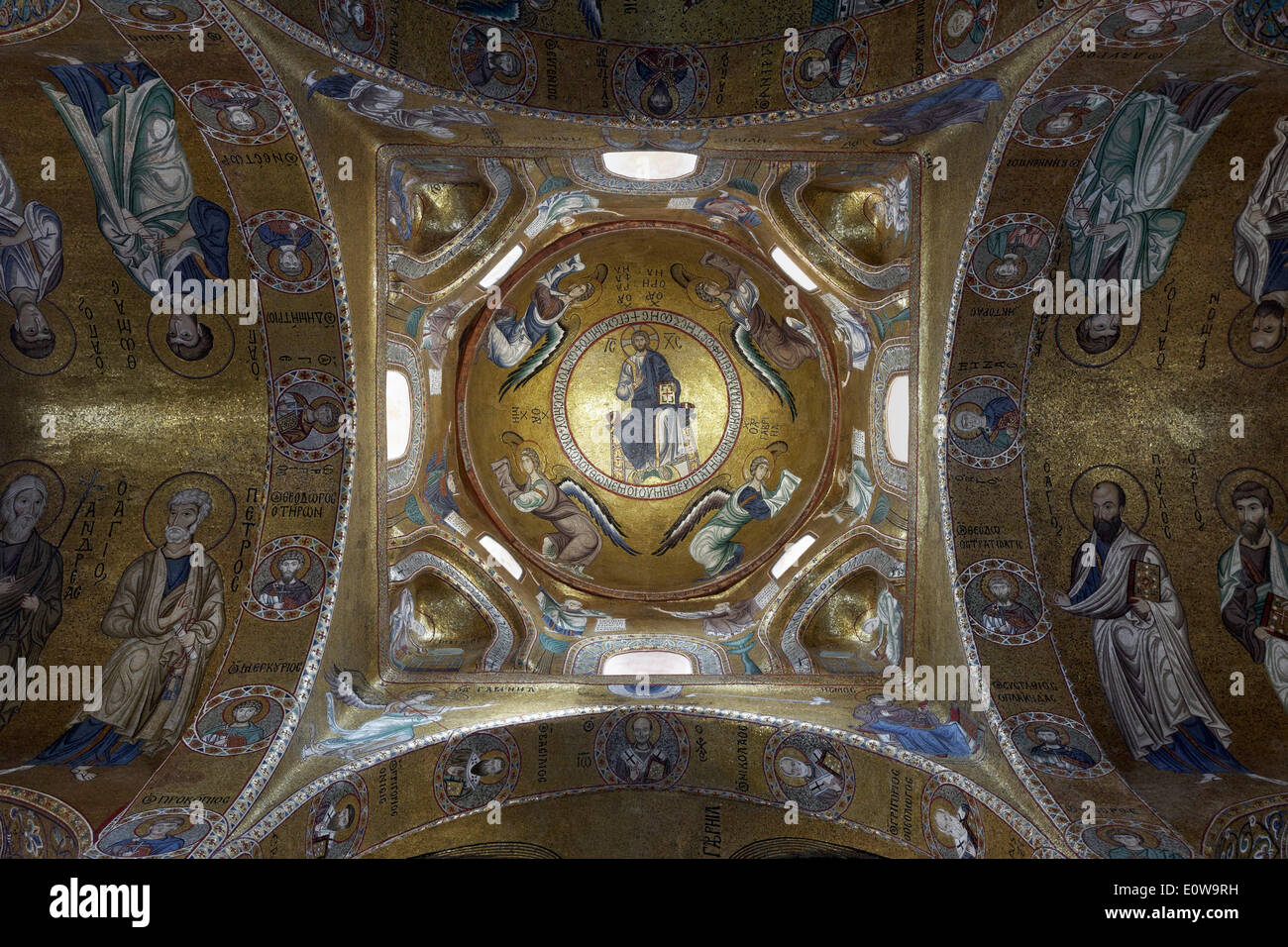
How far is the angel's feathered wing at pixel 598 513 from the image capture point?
13.6 meters

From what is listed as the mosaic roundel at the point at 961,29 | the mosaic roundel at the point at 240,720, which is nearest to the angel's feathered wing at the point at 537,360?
the mosaic roundel at the point at 240,720

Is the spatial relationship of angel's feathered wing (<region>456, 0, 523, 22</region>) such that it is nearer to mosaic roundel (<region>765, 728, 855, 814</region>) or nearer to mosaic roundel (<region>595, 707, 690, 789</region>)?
mosaic roundel (<region>595, 707, 690, 789</region>)

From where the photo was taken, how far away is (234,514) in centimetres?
992

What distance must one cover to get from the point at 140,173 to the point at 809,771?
360 inches

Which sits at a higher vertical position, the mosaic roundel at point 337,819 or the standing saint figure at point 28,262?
the standing saint figure at point 28,262

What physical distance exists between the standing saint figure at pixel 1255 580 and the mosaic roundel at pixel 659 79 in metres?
6.69

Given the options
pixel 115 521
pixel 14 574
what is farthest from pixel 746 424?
pixel 14 574

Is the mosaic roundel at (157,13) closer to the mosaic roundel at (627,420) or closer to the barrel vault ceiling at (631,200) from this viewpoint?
the barrel vault ceiling at (631,200)

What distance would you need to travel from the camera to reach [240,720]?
922cm

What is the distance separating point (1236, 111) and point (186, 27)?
9211 mm

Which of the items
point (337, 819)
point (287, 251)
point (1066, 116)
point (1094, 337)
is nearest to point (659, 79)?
point (1066, 116)

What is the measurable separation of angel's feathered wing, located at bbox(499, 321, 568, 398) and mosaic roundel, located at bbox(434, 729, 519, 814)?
5375 mm

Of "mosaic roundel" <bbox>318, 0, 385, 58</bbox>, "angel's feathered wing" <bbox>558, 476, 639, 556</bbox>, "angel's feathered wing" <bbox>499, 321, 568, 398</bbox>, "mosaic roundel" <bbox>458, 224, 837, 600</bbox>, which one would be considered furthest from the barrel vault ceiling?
"angel's feathered wing" <bbox>558, 476, 639, 556</bbox>

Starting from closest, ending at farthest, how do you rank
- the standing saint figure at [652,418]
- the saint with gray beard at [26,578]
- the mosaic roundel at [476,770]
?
1. the saint with gray beard at [26,578]
2. the mosaic roundel at [476,770]
3. the standing saint figure at [652,418]
